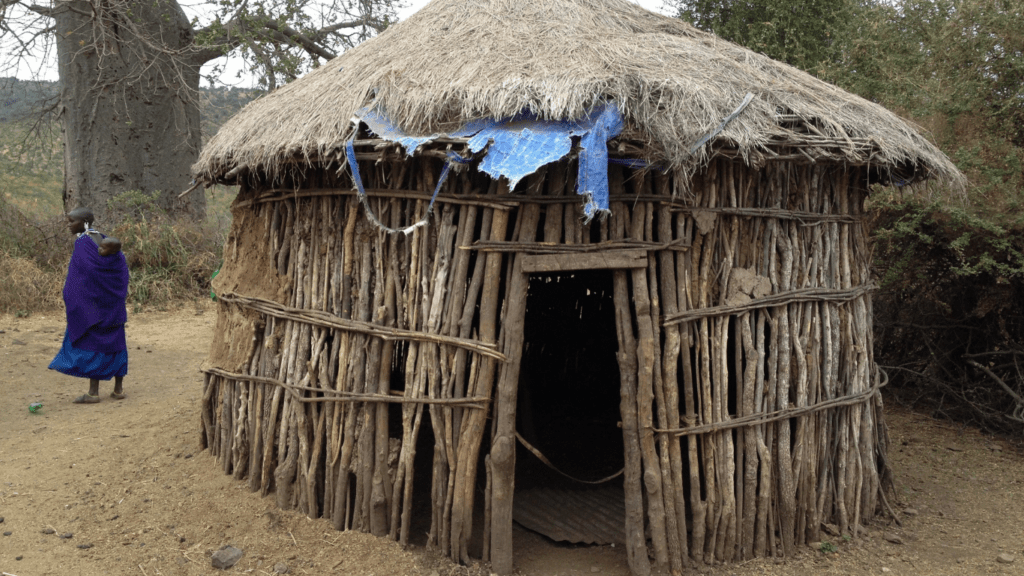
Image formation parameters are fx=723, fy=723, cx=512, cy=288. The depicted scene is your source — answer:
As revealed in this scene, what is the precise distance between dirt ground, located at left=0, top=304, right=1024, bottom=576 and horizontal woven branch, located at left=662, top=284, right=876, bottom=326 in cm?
139

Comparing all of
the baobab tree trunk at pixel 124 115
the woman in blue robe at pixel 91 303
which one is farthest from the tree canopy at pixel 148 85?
the woman in blue robe at pixel 91 303

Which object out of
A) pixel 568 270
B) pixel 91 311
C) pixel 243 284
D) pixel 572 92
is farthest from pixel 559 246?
pixel 91 311

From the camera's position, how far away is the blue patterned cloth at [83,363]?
20.8 feet

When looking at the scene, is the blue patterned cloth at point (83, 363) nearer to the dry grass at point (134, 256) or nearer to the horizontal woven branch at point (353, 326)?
the horizontal woven branch at point (353, 326)

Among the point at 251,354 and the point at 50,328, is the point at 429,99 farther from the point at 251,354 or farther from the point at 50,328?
the point at 50,328

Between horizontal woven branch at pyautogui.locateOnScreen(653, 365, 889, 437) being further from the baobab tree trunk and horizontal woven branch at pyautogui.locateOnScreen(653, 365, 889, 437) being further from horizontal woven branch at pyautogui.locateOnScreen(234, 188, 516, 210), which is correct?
the baobab tree trunk

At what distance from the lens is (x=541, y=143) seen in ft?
11.9

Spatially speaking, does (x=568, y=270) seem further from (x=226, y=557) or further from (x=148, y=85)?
(x=148, y=85)

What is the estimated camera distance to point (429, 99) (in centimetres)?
394

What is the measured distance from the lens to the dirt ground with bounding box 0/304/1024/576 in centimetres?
401

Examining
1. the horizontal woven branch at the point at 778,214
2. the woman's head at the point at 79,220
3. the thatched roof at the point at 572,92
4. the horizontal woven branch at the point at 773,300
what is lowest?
the horizontal woven branch at the point at 773,300

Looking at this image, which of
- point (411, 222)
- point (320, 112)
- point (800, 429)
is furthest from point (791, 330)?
point (320, 112)

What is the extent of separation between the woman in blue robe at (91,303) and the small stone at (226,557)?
3.25 m

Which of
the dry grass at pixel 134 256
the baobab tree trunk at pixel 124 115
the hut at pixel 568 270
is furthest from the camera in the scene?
the baobab tree trunk at pixel 124 115
